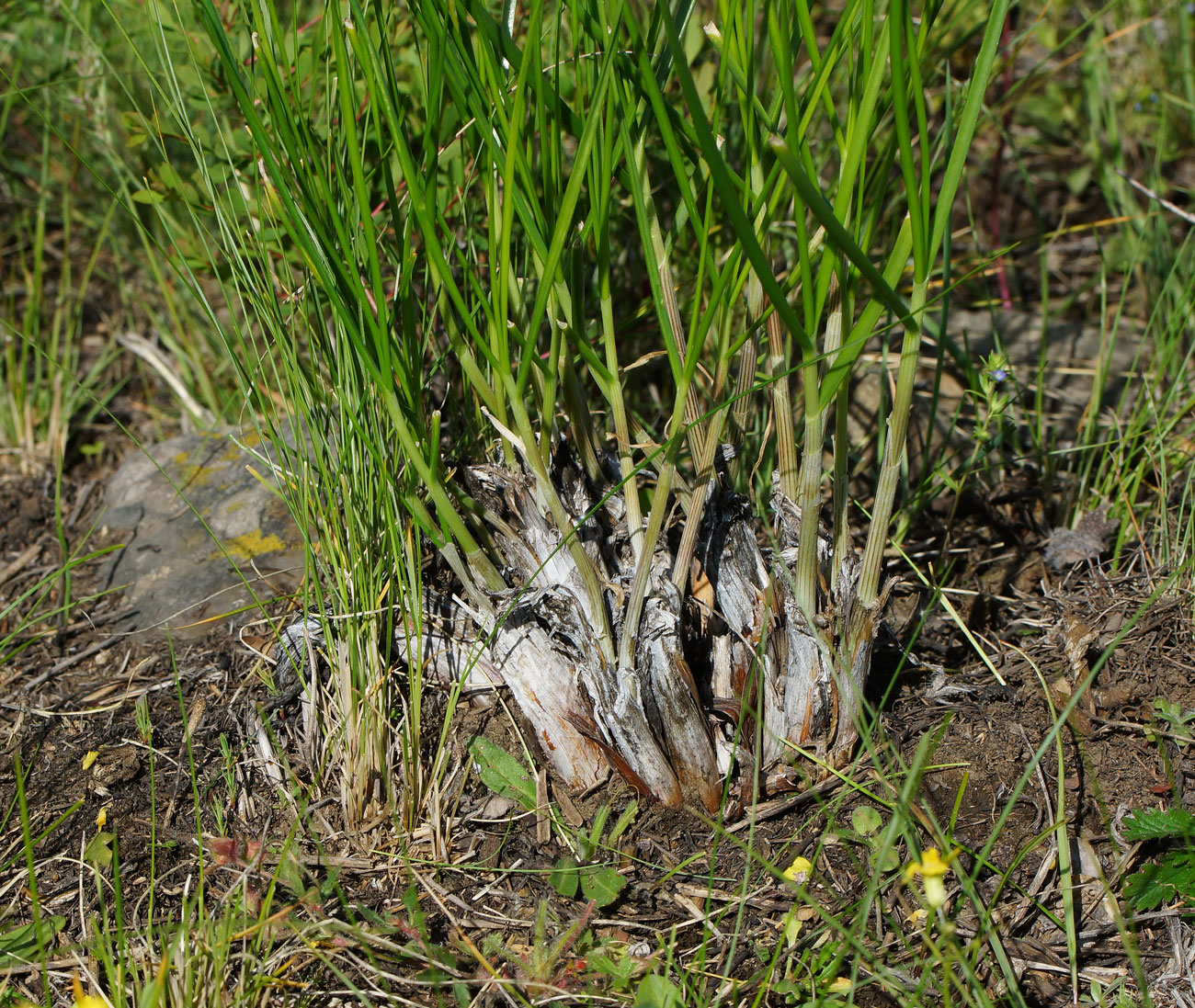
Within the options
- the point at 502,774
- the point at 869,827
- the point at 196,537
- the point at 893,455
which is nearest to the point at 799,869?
the point at 869,827

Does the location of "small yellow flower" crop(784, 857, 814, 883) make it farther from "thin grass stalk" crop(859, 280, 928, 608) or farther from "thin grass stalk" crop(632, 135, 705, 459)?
"thin grass stalk" crop(632, 135, 705, 459)

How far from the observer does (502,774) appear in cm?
142

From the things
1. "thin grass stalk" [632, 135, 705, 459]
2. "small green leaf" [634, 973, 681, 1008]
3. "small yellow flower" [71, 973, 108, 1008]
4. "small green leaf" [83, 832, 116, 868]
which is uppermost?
"thin grass stalk" [632, 135, 705, 459]

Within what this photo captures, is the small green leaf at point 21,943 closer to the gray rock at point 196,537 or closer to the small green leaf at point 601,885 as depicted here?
the gray rock at point 196,537

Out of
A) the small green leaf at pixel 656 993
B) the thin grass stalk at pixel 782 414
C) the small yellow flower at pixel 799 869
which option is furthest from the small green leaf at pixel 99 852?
the thin grass stalk at pixel 782 414

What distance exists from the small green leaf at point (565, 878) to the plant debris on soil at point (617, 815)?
0.5 inches

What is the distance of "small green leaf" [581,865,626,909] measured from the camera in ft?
4.17

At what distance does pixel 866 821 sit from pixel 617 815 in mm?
359

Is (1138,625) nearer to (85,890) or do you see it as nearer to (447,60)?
(447,60)

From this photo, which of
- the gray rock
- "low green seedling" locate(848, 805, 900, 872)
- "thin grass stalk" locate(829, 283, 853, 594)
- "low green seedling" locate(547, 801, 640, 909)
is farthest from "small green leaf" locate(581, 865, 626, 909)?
the gray rock

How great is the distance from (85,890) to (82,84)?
197 cm

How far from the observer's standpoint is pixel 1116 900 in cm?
123

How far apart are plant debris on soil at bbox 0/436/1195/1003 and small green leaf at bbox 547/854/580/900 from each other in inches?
0.5

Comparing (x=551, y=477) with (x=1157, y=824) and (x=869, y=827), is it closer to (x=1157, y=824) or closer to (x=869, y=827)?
(x=869, y=827)
